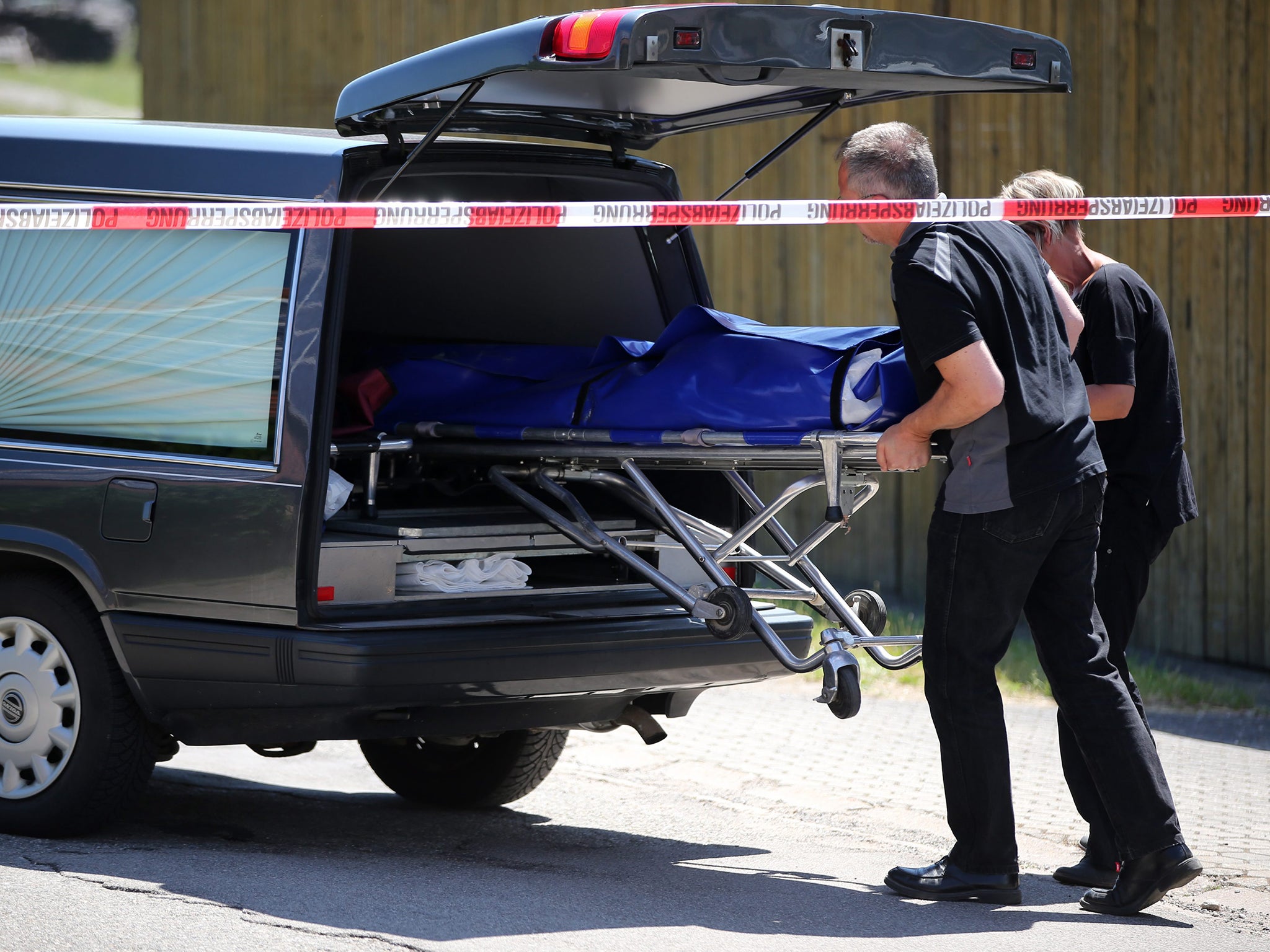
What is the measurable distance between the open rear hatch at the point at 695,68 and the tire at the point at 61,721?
1.61 m

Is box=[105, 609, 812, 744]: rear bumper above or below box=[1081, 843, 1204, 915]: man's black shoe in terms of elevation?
above

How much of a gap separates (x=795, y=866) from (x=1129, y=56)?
234 inches

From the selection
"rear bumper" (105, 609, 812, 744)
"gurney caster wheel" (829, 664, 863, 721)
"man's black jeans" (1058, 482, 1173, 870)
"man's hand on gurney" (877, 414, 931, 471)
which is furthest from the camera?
"man's black jeans" (1058, 482, 1173, 870)

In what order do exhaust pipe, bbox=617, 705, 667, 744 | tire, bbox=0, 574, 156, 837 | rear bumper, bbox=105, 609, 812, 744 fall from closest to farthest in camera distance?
rear bumper, bbox=105, 609, 812, 744 → tire, bbox=0, 574, 156, 837 → exhaust pipe, bbox=617, 705, 667, 744

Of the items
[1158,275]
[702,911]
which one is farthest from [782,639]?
[1158,275]

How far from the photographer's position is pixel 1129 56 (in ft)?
30.3

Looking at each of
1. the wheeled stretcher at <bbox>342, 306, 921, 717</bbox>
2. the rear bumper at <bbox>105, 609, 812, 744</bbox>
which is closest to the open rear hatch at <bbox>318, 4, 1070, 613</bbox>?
the wheeled stretcher at <bbox>342, 306, 921, 717</bbox>

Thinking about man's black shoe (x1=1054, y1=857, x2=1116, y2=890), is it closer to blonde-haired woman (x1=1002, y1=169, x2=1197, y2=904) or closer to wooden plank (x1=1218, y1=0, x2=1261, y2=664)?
blonde-haired woman (x1=1002, y1=169, x2=1197, y2=904)

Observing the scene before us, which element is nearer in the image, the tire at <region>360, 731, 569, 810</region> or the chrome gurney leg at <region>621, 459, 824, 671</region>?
the chrome gurney leg at <region>621, 459, 824, 671</region>

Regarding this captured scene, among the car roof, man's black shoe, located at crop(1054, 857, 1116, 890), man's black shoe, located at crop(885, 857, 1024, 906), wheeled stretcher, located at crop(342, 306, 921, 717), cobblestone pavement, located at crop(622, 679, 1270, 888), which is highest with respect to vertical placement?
the car roof

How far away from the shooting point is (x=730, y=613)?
4.54m

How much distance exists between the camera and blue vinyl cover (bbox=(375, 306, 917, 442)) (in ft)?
14.6

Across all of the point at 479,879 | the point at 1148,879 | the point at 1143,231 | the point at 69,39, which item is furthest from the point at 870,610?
the point at 69,39

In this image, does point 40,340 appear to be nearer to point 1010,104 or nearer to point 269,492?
point 269,492
